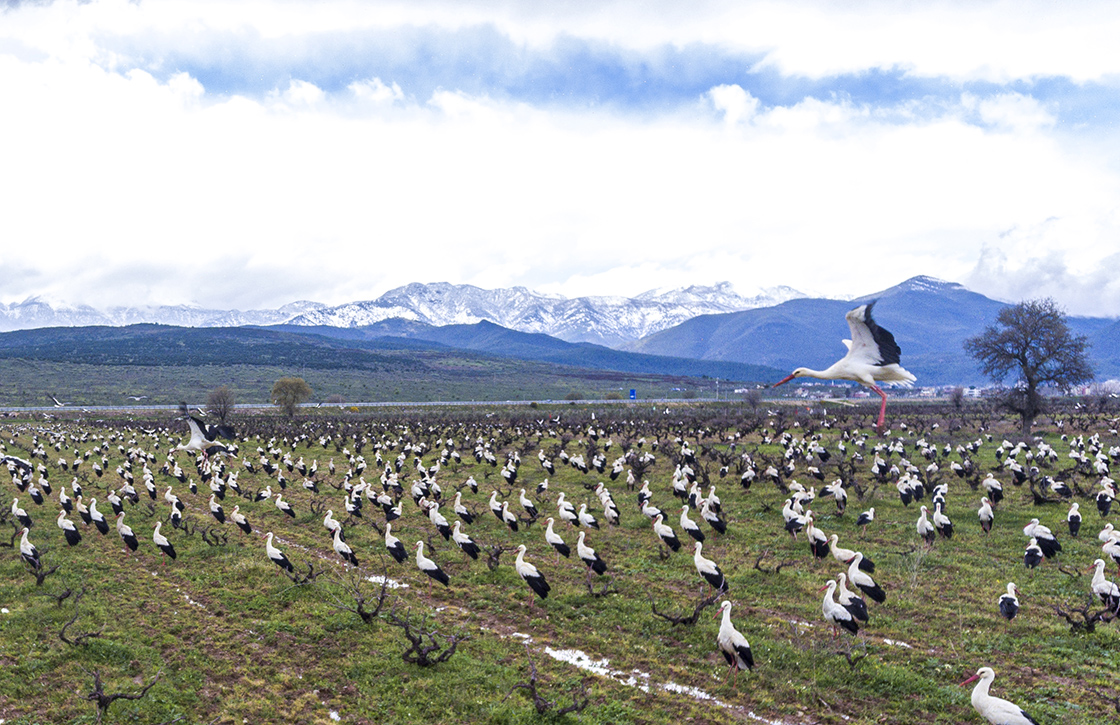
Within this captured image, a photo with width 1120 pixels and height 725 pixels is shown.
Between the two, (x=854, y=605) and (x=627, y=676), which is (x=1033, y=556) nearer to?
(x=854, y=605)

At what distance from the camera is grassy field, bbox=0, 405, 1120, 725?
868cm

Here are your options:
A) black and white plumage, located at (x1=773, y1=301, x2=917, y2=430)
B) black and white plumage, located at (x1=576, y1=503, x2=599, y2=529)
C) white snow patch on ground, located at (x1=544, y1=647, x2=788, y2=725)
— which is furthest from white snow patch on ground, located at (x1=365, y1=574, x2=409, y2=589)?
black and white plumage, located at (x1=773, y1=301, x2=917, y2=430)

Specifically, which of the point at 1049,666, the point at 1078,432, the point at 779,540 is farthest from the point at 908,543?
the point at 1078,432

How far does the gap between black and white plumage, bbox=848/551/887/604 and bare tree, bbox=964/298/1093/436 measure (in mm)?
35253

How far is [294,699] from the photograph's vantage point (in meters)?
8.98

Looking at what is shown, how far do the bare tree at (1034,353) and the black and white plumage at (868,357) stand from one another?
31.5 meters

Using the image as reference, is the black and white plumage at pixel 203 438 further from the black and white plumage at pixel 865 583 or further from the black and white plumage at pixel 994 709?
the black and white plumage at pixel 994 709

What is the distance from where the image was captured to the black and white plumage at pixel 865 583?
11.6 metres

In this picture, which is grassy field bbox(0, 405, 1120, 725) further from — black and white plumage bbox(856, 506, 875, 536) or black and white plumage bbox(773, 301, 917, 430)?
black and white plumage bbox(773, 301, 917, 430)

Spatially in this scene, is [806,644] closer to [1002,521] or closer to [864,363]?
[864,363]

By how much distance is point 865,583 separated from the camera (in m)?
11.7

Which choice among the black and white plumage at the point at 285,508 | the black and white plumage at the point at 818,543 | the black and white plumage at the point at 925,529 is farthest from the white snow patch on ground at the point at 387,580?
the black and white plumage at the point at 925,529

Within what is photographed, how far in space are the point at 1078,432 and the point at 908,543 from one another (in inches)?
1321

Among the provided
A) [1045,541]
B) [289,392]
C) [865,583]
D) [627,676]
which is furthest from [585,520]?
[289,392]
